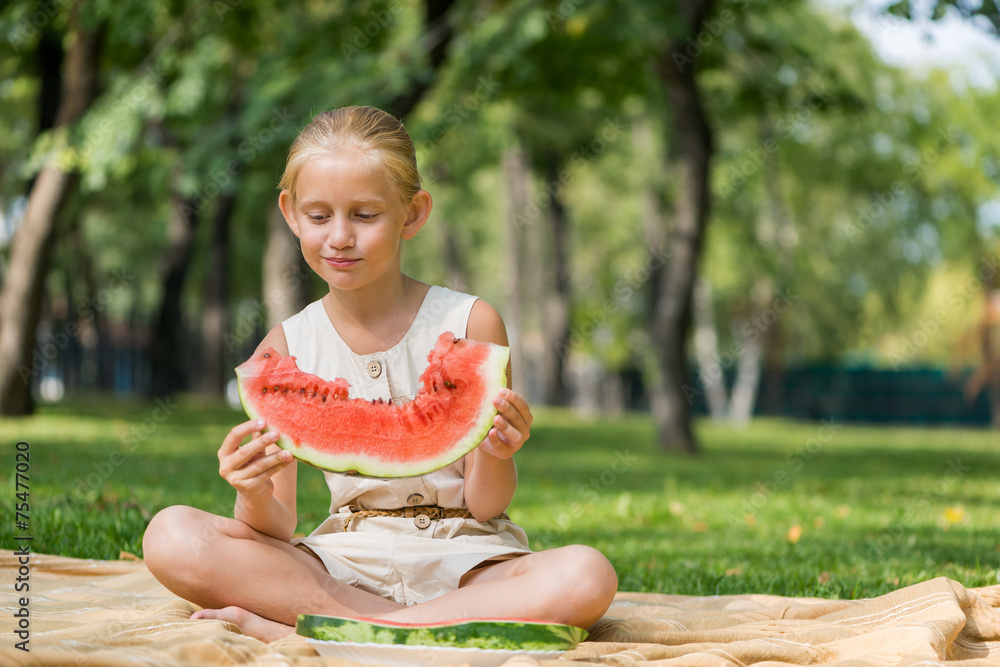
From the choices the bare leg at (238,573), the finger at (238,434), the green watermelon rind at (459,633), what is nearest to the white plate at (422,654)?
the green watermelon rind at (459,633)

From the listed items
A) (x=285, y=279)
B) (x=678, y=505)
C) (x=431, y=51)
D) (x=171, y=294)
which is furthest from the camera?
(x=171, y=294)

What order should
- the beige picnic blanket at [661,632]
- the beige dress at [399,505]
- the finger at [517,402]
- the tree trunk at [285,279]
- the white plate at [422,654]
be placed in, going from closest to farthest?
the beige picnic blanket at [661,632] < the white plate at [422,654] < the finger at [517,402] < the beige dress at [399,505] < the tree trunk at [285,279]

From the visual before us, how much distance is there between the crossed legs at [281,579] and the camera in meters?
2.38

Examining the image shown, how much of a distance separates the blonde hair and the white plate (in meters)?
1.22

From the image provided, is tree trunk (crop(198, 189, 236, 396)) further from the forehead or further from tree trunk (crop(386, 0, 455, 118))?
the forehead

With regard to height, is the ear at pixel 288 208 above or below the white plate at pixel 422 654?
above

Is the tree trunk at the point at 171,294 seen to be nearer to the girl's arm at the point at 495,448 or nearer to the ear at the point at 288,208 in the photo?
the ear at the point at 288,208

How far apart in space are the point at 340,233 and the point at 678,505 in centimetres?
434

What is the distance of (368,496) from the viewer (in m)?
2.74

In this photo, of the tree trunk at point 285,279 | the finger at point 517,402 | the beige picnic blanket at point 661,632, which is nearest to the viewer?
the beige picnic blanket at point 661,632

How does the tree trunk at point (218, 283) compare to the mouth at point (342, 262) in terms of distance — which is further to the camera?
the tree trunk at point (218, 283)

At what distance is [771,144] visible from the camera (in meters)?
15.8

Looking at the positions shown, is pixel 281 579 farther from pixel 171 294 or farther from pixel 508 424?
pixel 171 294

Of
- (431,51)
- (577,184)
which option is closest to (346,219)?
(431,51)
